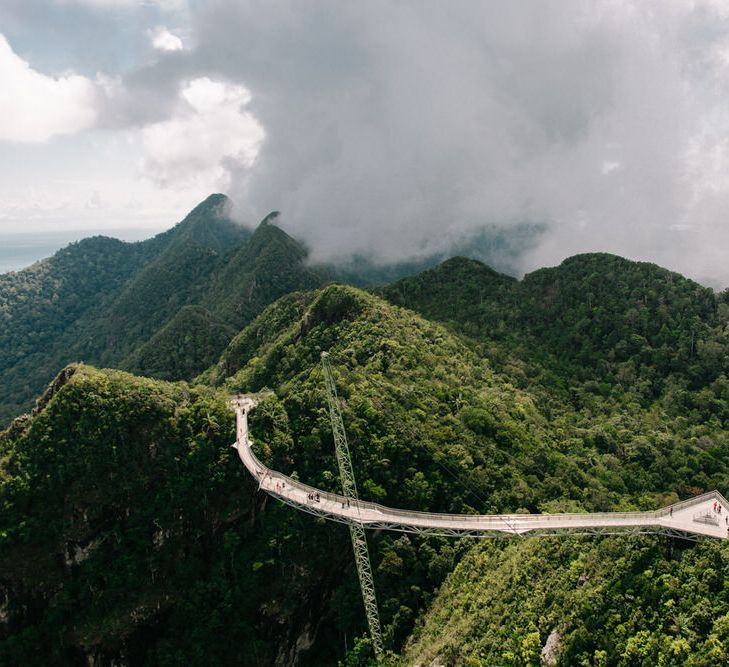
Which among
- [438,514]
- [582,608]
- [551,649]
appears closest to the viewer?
[551,649]

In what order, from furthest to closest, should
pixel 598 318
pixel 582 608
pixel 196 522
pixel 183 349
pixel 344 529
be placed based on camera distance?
pixel 183 349
pixel 598 318
pixel 196 522
pixel 344 529
pixel 582 608

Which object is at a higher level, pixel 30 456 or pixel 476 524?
pixel 476 524

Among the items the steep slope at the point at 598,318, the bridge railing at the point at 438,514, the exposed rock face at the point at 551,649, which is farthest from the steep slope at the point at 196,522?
the steep slope at the point at 598,318

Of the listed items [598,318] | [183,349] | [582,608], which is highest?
[598,318]

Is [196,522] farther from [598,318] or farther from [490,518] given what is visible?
[598,318]

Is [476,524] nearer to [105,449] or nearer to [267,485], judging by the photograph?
[267,485]

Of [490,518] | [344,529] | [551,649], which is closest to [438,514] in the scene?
[490,518]

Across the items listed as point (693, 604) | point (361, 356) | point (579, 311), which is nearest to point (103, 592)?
point (361, 356)

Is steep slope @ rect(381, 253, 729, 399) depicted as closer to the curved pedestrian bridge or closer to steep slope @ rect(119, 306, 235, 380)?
steep slope @ rect(119, 306, 235, 380)
